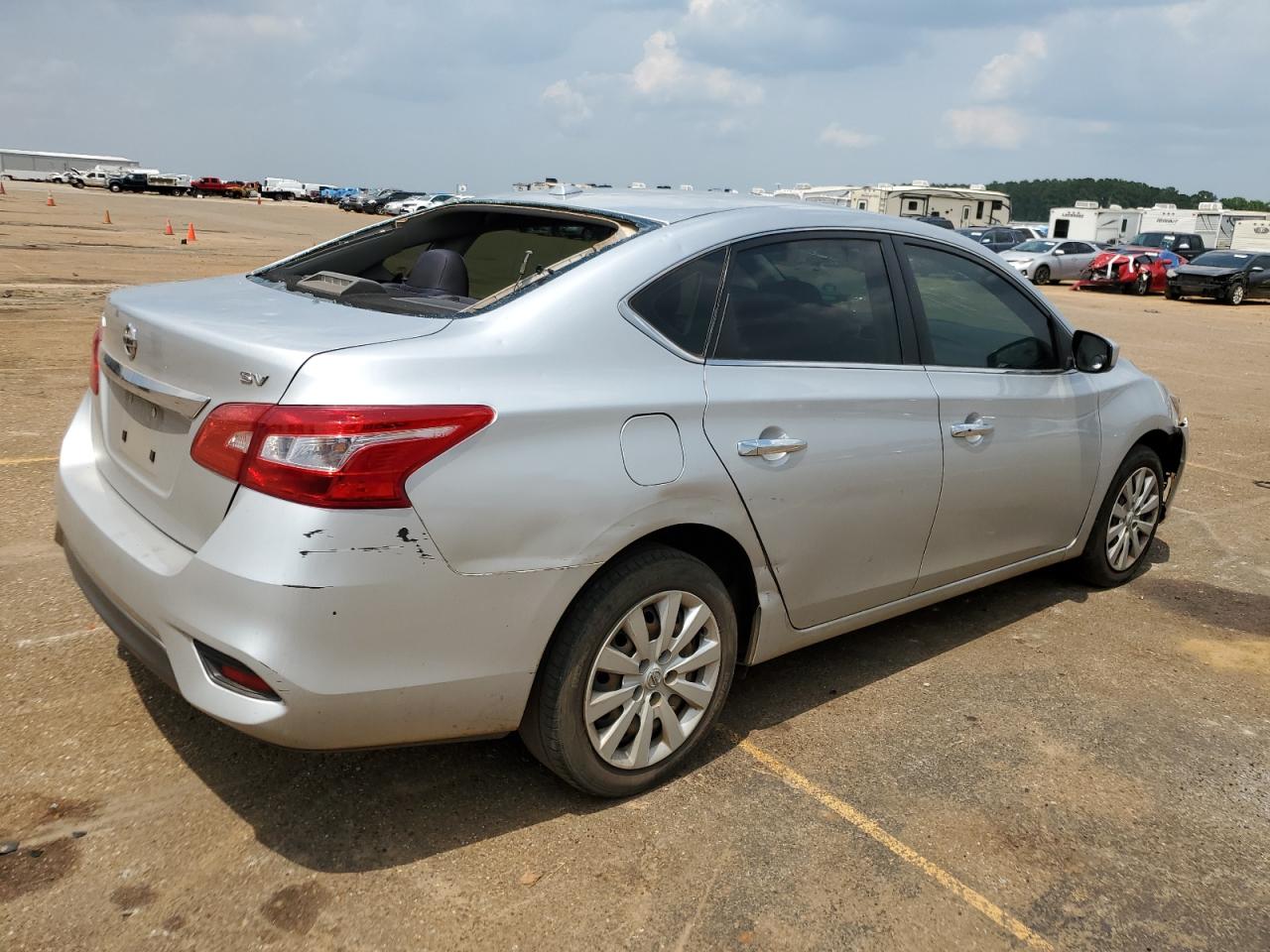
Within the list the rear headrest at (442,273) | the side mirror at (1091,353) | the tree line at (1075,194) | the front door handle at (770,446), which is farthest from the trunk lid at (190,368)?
the tree line at (1075,194)

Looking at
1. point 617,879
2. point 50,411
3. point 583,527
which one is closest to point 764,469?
point 583,527

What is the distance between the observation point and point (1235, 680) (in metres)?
4.16

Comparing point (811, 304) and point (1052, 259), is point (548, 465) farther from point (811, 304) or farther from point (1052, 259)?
point (1052, 259)

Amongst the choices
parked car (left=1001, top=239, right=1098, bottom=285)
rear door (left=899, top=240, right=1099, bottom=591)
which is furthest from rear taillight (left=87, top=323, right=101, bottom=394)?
parked car (left=1001, top=239, right=1098, bottom=285)

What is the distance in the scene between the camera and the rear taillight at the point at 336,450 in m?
2.38

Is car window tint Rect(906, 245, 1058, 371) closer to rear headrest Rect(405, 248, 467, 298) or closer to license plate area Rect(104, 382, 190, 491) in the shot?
rear headrest Rect(405, 248, 467, 298)

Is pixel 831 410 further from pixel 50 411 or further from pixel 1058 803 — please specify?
pixel 50 411

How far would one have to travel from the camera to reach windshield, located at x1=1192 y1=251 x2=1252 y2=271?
92.0 ft

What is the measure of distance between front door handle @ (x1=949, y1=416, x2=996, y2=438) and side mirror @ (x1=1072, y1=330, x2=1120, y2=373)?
0.79 metres

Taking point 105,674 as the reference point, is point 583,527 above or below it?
above

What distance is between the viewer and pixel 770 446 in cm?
312

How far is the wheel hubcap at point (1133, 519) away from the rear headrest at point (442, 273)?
309 centimetres

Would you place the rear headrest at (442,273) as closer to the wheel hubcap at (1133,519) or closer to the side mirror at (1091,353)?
the side mirror at (1091,353)

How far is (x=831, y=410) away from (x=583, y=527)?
3.43 ft
